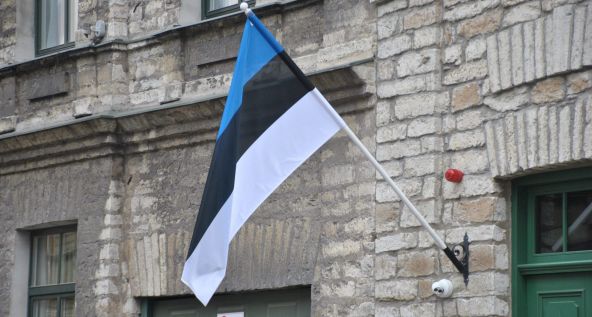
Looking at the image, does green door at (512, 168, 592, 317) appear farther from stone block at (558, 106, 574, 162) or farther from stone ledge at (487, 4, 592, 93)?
stone ledge at (487, 4, 592, 93)

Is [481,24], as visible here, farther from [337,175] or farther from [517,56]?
[337,175]

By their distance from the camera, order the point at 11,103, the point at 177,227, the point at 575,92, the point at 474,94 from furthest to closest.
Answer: the point at 11,103
the point at 177,227
the point at 474,94
the point at 575,92

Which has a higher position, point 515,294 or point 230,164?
point 230,164

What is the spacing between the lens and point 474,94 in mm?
9195

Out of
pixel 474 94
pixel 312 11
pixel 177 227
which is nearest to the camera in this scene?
pixel 474 94

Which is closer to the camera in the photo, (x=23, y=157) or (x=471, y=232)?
(x=471, y=232)

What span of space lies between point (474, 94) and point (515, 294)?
52.6 inches

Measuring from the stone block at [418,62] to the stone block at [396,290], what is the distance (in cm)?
144

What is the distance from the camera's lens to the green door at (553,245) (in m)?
8.69

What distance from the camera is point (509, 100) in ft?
29.3

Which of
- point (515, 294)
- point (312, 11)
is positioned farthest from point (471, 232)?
point (312, 11)

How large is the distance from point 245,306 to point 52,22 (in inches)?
160

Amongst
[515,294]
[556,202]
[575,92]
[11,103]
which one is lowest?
[515,294]

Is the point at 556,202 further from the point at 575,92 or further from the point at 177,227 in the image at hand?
the point at 177,227
